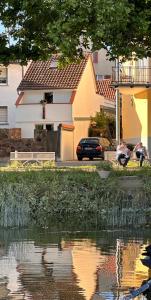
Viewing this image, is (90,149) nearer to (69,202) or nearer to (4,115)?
(4,115)

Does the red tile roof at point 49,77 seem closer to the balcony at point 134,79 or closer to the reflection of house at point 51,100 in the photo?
the reflection of house at point 51,100

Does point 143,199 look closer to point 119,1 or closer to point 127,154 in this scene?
point 119,1

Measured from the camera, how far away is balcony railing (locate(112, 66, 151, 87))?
37.0 meters

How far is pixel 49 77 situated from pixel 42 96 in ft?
5.37

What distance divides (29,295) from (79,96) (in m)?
46.7

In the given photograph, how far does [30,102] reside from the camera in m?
55.1

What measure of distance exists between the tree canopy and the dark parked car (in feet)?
103

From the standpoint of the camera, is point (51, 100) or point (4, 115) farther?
point (4, 115)

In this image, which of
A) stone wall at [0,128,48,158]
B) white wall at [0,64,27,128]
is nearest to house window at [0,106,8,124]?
white wall at [0,64,27,128]

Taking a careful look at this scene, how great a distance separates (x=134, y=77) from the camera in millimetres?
37406

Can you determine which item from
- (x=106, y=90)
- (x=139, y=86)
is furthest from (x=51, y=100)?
(x=139, y=86)

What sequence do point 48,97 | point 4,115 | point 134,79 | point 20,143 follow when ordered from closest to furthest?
point 134,79 → point 20,143 → point 48,97 → point 4,115

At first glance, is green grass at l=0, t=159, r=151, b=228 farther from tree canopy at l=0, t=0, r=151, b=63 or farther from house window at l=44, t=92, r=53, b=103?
house window at l=44, t=92, r=53, b=103

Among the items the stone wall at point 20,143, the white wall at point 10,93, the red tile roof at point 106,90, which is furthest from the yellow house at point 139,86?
the red tile roof at point 106,90
